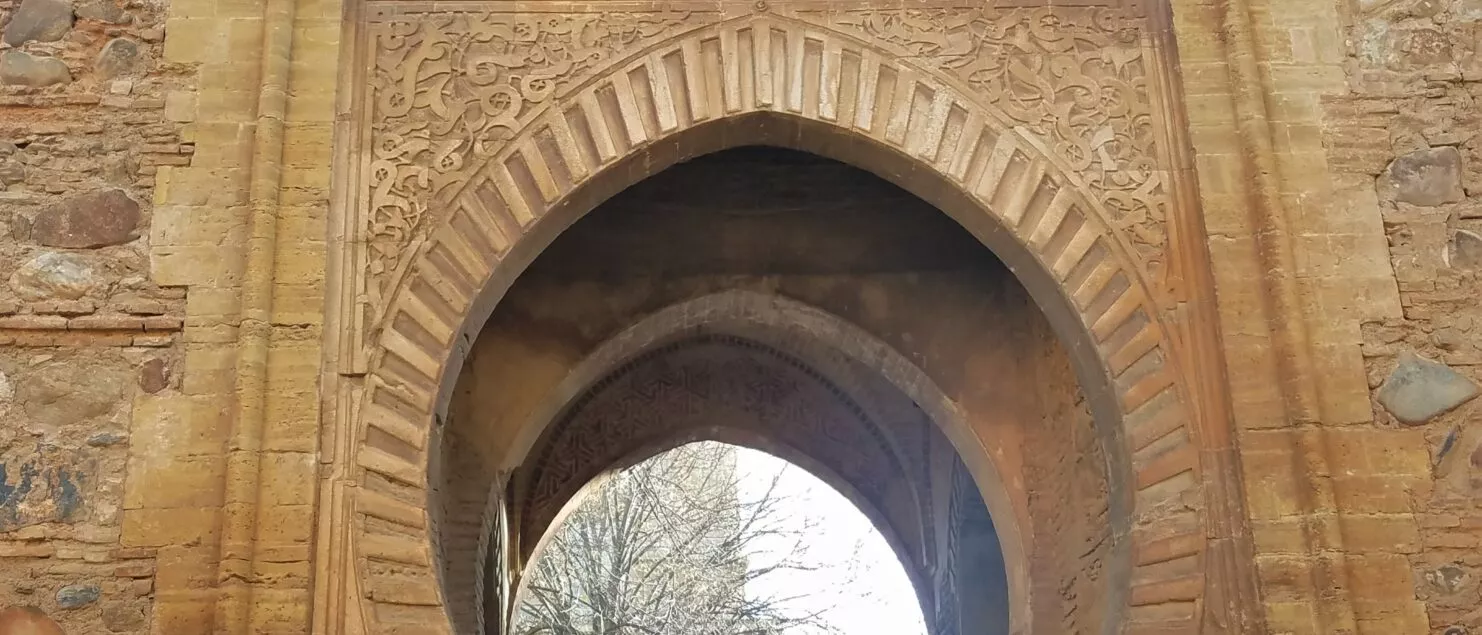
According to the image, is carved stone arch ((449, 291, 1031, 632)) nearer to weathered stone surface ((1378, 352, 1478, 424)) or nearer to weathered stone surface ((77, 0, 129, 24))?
weathered stone surface ((1378, 352, 1478, 424))

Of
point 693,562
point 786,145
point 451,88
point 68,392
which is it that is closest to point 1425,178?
point 786,145

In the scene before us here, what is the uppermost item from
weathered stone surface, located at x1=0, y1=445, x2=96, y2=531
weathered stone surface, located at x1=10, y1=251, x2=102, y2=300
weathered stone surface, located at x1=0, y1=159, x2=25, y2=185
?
weathered stone surface, located at x1=0, y1=159, x2=25, y2=185

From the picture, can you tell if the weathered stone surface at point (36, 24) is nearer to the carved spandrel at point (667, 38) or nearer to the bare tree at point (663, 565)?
the carved spandrel at point (667, 38)

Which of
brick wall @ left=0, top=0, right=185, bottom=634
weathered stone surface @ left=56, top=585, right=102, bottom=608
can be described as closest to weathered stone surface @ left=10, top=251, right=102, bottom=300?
brick wall @ left=0, top=0, right=185, bottom=634

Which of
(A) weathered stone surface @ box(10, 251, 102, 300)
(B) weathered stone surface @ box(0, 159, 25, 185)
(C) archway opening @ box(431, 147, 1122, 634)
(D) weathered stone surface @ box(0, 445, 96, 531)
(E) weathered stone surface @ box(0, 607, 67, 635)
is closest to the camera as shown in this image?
(E) weathered stone surface @ box(0, 607, 67, 635)

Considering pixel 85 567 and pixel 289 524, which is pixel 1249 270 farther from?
pixel 85 567

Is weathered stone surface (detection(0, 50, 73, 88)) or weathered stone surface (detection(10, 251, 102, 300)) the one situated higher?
weathered stone surface (detection(0, 50, 73, 88))

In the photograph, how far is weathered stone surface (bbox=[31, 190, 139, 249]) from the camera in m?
3.79

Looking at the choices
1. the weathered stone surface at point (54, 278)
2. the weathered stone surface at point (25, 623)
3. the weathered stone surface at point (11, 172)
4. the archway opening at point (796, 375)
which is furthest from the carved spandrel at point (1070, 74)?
the weathered stone surface at point (25, 623)

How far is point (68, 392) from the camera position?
3.65 metres

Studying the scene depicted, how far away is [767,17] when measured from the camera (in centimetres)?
416

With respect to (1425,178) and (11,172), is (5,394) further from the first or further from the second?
(1425,178)

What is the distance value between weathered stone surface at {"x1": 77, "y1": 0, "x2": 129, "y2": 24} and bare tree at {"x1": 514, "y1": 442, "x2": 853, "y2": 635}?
19.4 ft

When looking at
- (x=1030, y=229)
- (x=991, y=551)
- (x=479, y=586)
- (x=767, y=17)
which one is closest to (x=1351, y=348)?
(x=1030, y=229)
